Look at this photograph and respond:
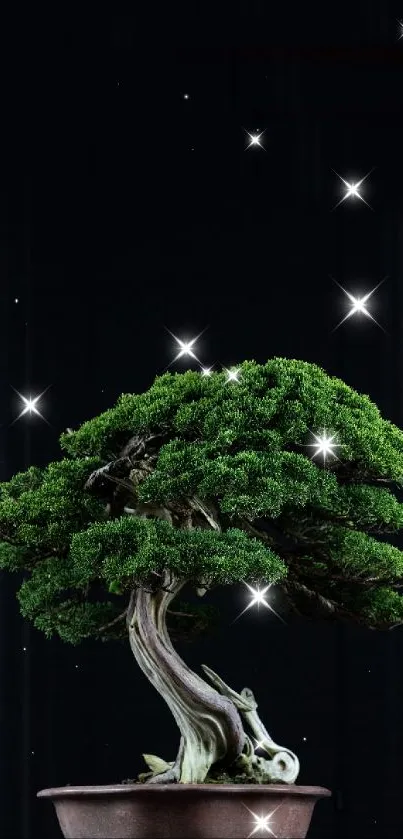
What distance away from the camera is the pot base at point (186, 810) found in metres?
2.61

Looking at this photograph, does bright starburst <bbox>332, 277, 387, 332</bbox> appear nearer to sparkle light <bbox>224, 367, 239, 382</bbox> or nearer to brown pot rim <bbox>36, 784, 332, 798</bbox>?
sparkle light <bbox>224, 367, 239, 382</bbox>

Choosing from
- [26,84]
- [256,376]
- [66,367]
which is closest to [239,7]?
[26,84]

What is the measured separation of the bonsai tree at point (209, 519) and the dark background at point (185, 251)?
0.55 m

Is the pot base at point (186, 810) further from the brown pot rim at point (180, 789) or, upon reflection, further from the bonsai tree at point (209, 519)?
the bonsai tree at point (209, 519)

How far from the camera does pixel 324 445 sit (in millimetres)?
2736

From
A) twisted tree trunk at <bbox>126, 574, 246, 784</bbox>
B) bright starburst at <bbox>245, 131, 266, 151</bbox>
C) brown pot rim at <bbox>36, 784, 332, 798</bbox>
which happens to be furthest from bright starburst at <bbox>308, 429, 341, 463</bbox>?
bright starburst at <bbox>245, 131, 266, 151</bbox>

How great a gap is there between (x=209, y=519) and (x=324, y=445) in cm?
32

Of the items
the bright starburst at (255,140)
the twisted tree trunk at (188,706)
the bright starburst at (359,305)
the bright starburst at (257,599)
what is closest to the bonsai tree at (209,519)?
the twisted tree trunk at (188,706)

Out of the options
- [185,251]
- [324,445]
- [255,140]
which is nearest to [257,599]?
[324,445]

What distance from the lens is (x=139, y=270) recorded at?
3.77 m

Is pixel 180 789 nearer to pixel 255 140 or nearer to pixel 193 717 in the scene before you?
pixel 193 717

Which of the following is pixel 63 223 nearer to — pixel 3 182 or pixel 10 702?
pixel 3 182

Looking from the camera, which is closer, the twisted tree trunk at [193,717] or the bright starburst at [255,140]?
the twisted tree trunk at [193,717]

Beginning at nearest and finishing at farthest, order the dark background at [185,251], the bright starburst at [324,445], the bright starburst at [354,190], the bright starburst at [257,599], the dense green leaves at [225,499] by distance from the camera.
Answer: the dense green leaves at [225,499] < the bright starburst at [324,445] < the bright starburst at [257,599] < the dark background at [185,251] < the bright starburst at [354,190]
